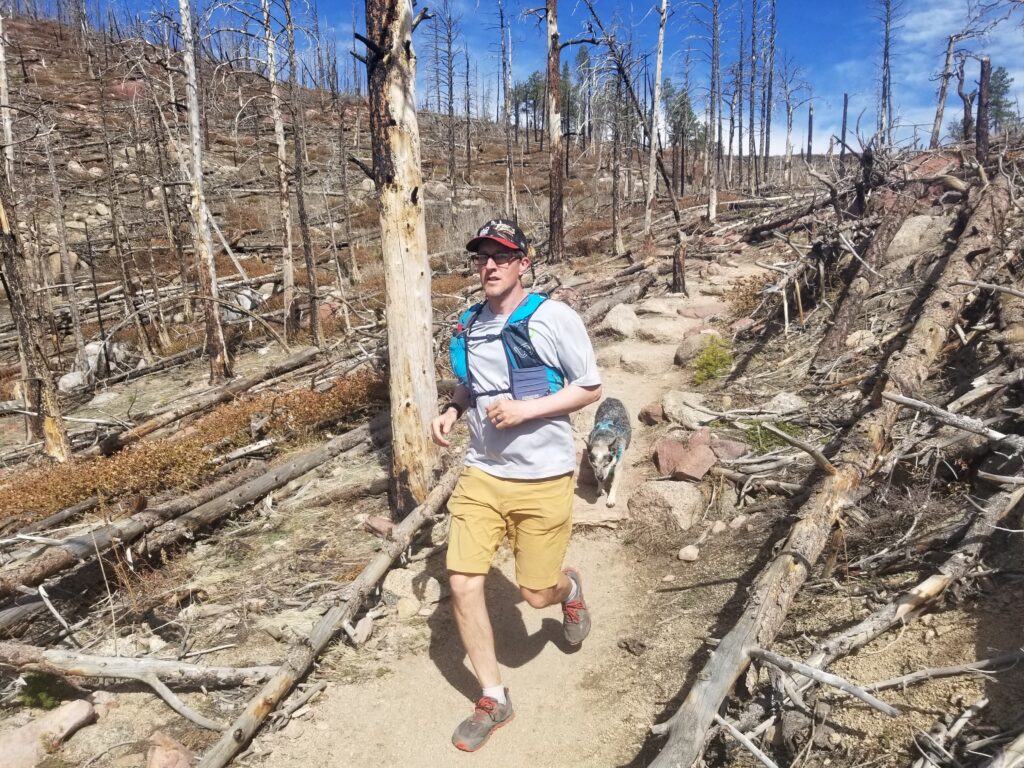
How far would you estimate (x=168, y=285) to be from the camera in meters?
17.6

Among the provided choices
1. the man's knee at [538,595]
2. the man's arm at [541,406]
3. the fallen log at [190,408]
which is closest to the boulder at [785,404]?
the man's knee at [538,595]

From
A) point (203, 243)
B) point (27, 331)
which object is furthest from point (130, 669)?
point (203, 243)

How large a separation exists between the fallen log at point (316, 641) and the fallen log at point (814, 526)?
2.02 metres

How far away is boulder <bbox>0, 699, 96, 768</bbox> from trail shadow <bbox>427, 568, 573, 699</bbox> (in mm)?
1908

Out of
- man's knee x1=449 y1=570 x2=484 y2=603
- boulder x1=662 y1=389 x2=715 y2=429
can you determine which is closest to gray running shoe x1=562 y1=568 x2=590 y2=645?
man's knee x1=449 y1=570 x2=484 y2=603

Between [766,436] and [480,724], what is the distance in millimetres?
3595

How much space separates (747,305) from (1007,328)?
4467 mm

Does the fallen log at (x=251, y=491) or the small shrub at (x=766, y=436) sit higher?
the small shrub at (x=766, y=436)

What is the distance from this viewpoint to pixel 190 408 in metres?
Result: 9.16

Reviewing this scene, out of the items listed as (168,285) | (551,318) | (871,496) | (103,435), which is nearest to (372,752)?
(551,318)

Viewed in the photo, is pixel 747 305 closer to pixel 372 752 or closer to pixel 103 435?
pixel 372 752

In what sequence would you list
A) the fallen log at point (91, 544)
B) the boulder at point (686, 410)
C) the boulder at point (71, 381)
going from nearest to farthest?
1. the fallen log at point (91, 544)
2. the boulder at point (686, 410)
3. the boulder at point (71, 381)

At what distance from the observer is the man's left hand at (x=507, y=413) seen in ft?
8.96

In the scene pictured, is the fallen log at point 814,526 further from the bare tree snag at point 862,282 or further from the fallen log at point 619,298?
the fallen log at point 619,298
